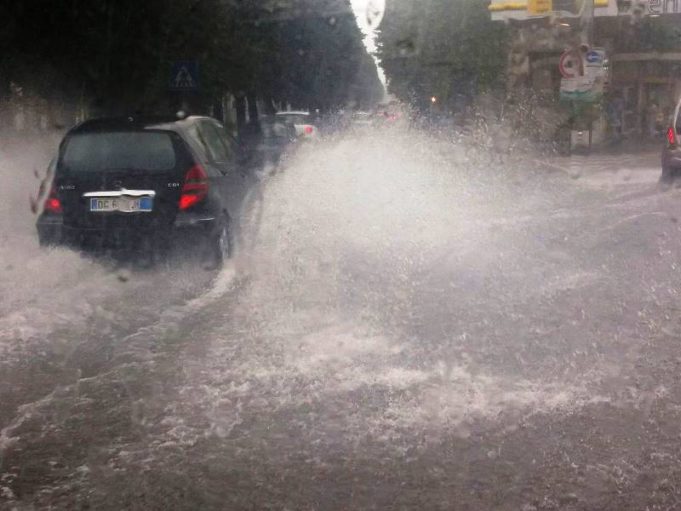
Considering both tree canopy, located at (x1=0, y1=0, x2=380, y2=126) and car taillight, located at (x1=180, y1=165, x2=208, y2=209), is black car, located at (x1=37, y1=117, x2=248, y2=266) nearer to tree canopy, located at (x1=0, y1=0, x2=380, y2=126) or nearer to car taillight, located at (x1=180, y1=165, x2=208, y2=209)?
car taillight, located at (x1=180, y1=165, x2=208, y2=209)

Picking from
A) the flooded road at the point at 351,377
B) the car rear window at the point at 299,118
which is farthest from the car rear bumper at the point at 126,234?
the car rear window at the point at 299,118

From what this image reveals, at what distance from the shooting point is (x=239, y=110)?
140 feet

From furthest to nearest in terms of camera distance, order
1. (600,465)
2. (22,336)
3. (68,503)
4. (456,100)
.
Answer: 1. (456,100)
2. (22,336)
3. (600,465)
4. (68,503)

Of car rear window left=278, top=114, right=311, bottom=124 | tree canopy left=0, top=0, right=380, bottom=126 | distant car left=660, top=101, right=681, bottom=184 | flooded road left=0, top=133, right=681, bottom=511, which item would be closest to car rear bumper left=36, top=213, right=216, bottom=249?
flooded road left=0, top=133, right=681, bottom=511

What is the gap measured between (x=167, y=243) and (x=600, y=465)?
Answer: 549 cm

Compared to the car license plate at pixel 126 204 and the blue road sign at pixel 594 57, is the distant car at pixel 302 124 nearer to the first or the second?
the blue road sign at pixel 594 57

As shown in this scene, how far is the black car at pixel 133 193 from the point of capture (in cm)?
880

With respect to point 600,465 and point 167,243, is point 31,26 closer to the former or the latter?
point 167,243

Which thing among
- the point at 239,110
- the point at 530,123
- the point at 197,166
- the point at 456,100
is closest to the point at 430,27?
the point at 456,100

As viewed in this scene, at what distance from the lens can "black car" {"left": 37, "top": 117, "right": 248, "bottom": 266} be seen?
8.80m

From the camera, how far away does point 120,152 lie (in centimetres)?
898

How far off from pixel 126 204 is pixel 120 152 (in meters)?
0.51

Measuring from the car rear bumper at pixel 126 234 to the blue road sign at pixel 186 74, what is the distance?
1066 cm

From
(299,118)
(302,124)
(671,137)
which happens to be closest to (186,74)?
(671,137)
